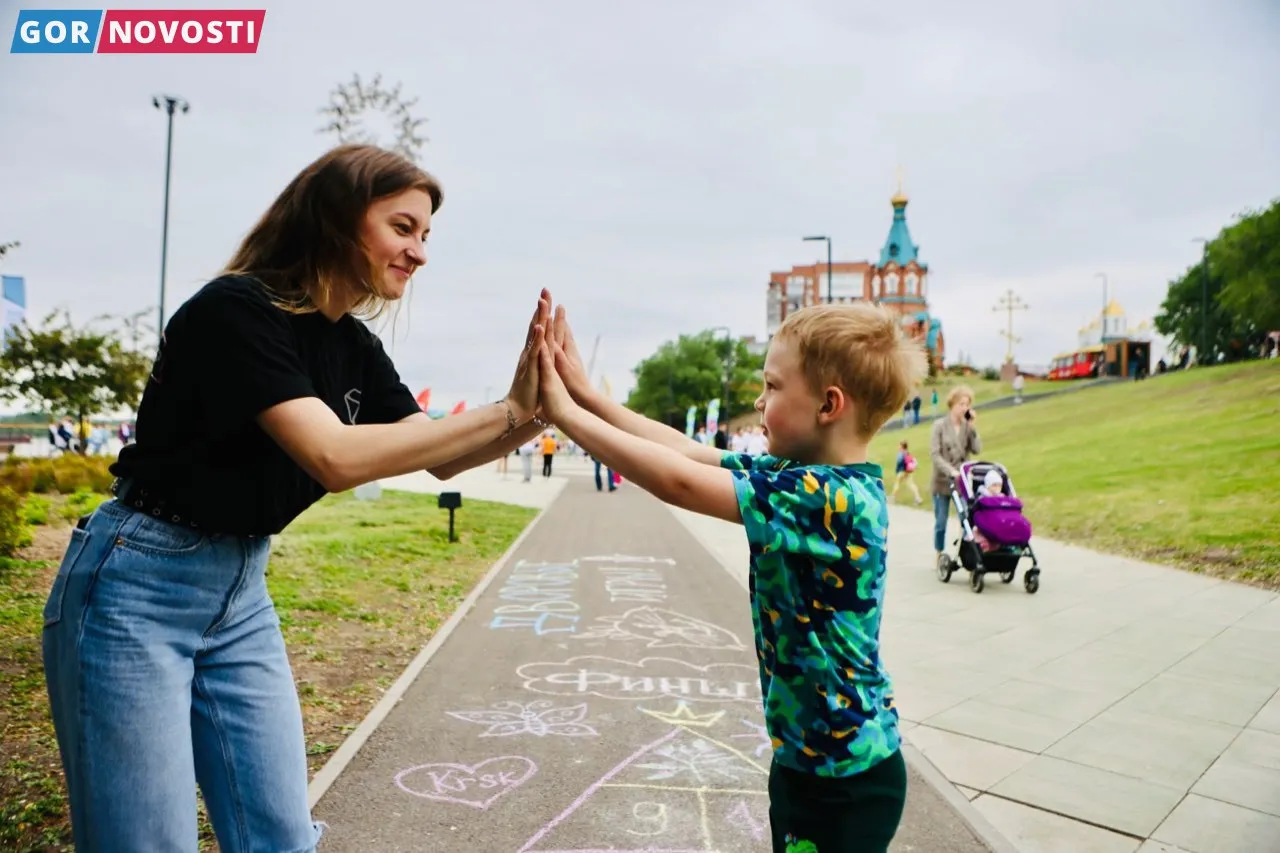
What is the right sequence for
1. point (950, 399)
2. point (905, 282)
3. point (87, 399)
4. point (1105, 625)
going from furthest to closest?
1. point (905, 282)
2. point (87, 399)
3. point (950, 399)
4. point (1105, 625)

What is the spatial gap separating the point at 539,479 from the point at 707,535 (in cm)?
1698

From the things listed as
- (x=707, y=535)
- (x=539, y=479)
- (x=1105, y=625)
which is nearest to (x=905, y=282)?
(x=539, y=479)

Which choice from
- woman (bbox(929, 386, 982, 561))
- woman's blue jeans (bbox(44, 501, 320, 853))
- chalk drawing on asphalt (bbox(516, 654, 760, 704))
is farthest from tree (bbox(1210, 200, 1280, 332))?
woman's blue jeans (bbox(44, 501, 320, 853))

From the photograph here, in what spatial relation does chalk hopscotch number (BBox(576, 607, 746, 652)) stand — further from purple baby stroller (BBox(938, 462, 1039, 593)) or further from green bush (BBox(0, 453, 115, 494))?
green bush (BBox(0, 453, 115, 494))

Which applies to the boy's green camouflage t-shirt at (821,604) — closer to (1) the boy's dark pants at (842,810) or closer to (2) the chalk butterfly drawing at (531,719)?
(1) the boy's dark pants at (842,810)

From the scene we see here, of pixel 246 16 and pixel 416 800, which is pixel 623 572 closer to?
pixel 416 800

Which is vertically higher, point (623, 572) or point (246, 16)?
point (246, 16)

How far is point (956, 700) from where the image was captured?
203 inches

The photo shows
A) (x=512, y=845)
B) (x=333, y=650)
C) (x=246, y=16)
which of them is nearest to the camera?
(x=512, y=845)

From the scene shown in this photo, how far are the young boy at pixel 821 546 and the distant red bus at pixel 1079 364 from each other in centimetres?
6109

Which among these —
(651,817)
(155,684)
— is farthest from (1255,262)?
(155,684)

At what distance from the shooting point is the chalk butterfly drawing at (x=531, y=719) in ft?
15.0

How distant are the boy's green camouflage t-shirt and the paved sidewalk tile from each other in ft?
5.59

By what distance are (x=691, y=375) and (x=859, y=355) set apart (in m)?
81.2
